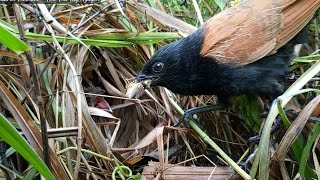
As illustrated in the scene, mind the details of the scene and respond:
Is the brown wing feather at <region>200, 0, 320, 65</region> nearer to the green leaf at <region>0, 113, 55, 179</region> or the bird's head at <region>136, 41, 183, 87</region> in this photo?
the bird's head at <region>136, 41, 183, 87</region>

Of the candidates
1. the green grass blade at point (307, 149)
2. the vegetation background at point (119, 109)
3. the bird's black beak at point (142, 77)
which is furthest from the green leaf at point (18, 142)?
the green grass blade at point (307, 149)

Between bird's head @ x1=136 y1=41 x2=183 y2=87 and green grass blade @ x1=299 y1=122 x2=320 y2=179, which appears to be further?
bird's head @ x1=136 y1=41 x2=183 y2=87

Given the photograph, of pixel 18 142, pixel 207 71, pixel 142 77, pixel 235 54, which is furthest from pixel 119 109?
pixel 18 142

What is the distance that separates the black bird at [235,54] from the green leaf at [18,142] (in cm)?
65

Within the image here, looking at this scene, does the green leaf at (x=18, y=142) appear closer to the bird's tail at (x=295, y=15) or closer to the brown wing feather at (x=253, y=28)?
the brown wing feather at (x=253, y=28)

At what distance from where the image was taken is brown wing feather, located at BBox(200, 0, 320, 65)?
1.89 m

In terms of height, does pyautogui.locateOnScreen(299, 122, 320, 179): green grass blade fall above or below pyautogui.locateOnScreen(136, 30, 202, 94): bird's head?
below

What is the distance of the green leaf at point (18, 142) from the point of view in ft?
4.01

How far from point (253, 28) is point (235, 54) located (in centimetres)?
13

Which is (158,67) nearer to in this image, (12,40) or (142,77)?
(142,77)

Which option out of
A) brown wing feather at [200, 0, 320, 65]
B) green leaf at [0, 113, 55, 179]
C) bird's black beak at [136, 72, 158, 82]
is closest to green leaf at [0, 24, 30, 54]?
green leaf at [0, 113, 55, 179]

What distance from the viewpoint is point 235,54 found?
6.16ft

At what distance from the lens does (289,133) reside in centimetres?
150

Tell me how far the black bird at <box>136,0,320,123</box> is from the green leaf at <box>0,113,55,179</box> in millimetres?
647
